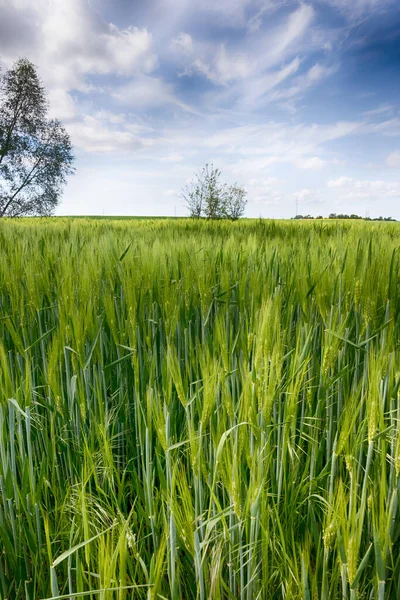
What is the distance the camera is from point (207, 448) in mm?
866

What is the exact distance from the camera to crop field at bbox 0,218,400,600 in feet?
1.97

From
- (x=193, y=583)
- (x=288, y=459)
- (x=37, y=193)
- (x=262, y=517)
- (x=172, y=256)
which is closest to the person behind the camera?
(x=262, y=517)

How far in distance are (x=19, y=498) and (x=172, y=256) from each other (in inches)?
40.9

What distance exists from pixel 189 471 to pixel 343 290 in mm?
672

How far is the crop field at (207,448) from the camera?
0.60m

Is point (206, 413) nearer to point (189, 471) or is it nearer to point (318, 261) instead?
point (189, 471)

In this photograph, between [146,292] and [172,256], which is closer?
[146,292]

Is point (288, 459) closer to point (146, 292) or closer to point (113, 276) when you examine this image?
point (146, 292)

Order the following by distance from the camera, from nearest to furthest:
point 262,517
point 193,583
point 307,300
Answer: point 262,517 < point 193,583 < point 307,300

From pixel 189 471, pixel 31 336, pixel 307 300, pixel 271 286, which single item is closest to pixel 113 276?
pixel 31 336

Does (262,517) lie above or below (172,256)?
below

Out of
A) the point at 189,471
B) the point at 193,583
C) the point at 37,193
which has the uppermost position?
the point at 37,193

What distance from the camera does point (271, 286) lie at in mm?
1245

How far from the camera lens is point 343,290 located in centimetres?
120
